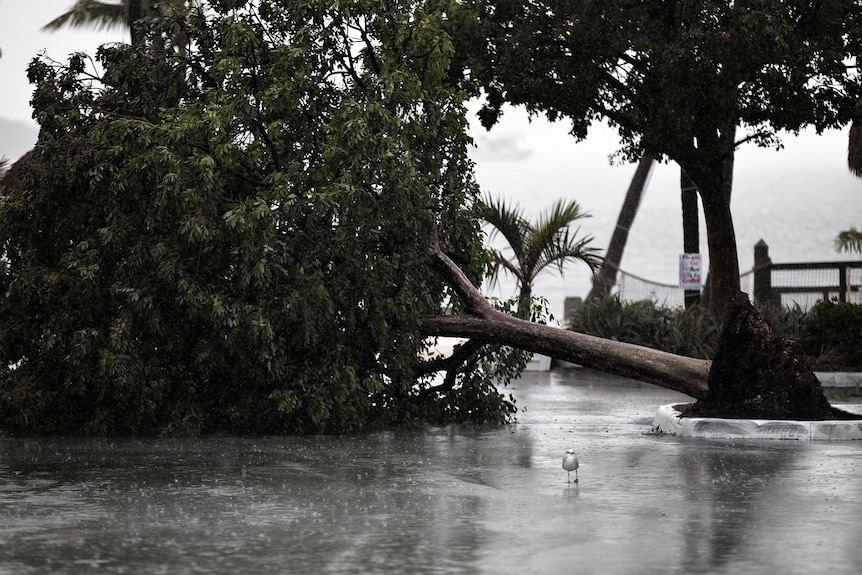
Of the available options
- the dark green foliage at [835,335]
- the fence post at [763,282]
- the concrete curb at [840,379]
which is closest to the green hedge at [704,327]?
the dark green foliage at [835,335]

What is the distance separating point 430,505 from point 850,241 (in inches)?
1684

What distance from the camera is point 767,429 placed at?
40.3 ft

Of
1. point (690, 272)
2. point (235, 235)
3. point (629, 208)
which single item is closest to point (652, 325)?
point (690, 272)

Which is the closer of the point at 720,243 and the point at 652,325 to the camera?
the point at 720,243

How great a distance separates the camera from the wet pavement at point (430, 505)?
20.4 feet

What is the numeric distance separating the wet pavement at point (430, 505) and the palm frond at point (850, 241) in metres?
36.8

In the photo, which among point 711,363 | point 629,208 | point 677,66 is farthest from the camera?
point 629,208

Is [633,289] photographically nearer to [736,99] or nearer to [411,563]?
[736,99]

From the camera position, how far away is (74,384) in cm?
1253

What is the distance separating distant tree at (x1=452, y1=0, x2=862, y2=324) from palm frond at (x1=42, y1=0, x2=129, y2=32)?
16459 mm

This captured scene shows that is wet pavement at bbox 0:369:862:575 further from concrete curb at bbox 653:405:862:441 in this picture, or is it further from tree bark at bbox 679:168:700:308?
tree bark at bbox 679:168:700:308

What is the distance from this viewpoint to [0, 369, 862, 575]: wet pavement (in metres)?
6.20

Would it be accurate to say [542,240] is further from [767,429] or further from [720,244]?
[767,429]

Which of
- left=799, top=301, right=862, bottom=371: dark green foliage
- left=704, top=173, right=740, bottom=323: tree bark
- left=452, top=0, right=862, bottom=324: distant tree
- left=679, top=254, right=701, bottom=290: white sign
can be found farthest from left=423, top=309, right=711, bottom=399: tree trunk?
left=679, top=254, right=701, bottom=290: white sign
